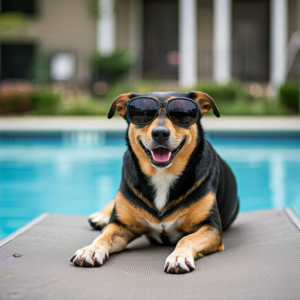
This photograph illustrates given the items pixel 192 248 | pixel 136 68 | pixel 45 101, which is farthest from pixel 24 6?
pixel 192 248

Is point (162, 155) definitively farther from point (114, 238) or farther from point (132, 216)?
point (114, 238)

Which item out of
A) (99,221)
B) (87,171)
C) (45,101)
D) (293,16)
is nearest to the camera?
(99,221)

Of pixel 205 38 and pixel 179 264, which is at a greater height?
pixel 205 38

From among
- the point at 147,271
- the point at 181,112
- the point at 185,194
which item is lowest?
the point at 147,271

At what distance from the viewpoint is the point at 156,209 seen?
2.93 metres

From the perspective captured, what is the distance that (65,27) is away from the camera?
53.9 feet

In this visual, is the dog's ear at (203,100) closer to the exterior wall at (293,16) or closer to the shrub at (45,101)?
the shrub at (45,101)

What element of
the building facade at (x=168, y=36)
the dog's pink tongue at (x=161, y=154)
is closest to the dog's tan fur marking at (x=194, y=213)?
the dog's pink tongue at (x=161, y=154)

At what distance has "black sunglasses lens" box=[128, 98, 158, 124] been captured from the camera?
2924 mm

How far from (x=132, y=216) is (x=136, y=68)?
13.4 metres

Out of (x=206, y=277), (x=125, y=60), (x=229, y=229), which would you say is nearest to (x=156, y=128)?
(x=206, y=277)

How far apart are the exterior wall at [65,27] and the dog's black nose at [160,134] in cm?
1382

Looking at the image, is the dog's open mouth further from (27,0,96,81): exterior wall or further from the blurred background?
(27,0,96,81): exterior wall

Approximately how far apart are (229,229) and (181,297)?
1.55 metres
